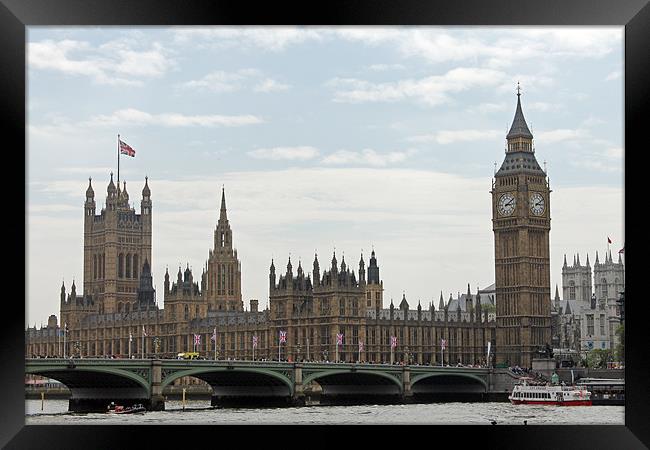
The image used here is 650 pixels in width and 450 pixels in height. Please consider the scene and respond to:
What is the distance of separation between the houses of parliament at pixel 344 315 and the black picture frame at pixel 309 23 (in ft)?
144

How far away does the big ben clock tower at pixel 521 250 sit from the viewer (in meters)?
62.2

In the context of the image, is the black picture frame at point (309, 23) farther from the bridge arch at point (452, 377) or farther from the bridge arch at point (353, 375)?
the bridge arch at point (452, 377)

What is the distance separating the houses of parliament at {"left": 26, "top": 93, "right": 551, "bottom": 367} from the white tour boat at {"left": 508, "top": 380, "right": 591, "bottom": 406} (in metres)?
12.5

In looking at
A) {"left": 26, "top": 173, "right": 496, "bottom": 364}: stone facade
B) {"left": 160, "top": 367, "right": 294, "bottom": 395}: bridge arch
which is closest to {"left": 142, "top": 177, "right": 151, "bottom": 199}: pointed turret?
{"left": 26, "top": 173, "right": 496, "bottom": 364}: stone facade

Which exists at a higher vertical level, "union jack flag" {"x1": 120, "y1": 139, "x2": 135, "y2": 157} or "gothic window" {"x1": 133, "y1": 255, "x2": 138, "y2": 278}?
"union jack flag" {"x1": 120, "y1": 139, "x2": 135, "y2": 157}

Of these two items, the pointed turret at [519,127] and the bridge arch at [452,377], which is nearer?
the bridge arch at [452,377]

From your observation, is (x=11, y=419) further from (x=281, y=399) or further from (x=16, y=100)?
(x=281, y=399)

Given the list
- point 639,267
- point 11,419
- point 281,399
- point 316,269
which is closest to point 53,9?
point 11,419

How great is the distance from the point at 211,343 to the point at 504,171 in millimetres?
17186

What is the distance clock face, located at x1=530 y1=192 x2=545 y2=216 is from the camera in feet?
208

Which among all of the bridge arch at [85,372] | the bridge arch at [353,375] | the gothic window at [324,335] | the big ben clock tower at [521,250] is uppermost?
the big ben clock tower at [521,250]

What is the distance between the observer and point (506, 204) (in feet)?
209

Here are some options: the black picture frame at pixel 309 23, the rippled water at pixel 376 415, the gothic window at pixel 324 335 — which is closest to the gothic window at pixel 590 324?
the gothic window at pixel 324 335

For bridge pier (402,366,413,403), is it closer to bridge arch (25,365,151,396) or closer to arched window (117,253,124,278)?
bridge arch (25,365,151,396)
